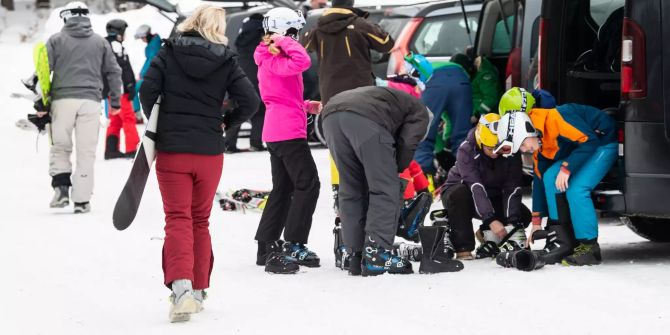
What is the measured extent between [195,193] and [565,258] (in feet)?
8.10

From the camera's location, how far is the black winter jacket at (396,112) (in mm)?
8219

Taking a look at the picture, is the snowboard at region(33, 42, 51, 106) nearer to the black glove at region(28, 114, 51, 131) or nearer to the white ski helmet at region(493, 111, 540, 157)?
the black glove at region(28, 114, 51, 131)

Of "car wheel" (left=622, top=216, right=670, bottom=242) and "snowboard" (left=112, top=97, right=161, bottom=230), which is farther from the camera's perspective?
"car wheel" (left=622, top=216, right=670, bottom=242)

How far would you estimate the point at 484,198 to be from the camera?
29.3 ft

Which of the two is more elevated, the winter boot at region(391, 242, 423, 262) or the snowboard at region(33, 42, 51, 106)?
the snowboard at region(33, 42, 51, 106)

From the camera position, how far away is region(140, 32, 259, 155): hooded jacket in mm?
7129

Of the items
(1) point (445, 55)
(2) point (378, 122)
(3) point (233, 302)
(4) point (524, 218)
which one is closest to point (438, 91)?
(1) point (445, 55)

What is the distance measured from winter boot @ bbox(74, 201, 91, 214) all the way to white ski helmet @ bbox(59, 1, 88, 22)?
1607 mm

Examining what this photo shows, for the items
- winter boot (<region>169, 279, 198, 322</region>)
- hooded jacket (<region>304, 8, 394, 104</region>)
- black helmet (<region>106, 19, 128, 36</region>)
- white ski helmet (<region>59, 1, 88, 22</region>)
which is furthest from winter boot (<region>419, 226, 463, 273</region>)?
black helmet (<region>106, 19, 128, 36</region>)

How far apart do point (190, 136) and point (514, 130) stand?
220cm

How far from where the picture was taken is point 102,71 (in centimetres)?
1268

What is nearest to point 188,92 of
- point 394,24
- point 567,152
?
point 567,152

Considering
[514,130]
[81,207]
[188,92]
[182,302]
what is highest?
[188,92]

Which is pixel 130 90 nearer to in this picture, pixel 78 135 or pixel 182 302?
pixel 78 135
